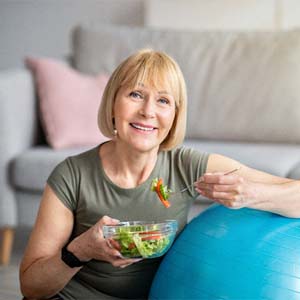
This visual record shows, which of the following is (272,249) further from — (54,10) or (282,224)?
(54,10)

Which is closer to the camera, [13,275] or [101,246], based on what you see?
[101,246]

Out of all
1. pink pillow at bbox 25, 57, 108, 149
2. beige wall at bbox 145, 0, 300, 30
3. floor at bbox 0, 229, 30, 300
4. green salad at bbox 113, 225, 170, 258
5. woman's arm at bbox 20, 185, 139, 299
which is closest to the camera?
green salad at bbox 113, 225, 170, 258

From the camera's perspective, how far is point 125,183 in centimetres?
197

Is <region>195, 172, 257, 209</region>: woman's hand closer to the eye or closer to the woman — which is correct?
the woman

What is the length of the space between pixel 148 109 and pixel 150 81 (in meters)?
0.07

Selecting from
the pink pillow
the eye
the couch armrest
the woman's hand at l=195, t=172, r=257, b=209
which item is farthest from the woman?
the pink pillow

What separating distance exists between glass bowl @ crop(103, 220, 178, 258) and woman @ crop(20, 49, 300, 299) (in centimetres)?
22

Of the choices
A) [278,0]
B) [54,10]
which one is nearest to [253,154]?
[278,0]

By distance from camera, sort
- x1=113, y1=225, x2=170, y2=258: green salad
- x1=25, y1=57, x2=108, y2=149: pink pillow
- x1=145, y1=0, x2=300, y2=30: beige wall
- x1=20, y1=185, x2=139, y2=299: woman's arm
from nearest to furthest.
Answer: x1=113, y1=225, x2=170, y2=258: green salad
x1=20, y1=185, x2=139, y2=299: woman's arm
x1=25, y1=57, x2=108, y2=149: pink pillow
x1=145, y1=0, x2=300, y2=30: beige wall

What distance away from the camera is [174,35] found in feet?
12.5

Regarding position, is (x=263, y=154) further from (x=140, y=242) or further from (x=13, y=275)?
(x=140, y=242)

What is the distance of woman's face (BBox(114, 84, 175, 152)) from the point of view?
192 centimetres

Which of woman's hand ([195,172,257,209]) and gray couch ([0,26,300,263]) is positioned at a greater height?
woman's hand ([195,172,257,209])

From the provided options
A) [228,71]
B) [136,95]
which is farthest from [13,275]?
[136,95]
